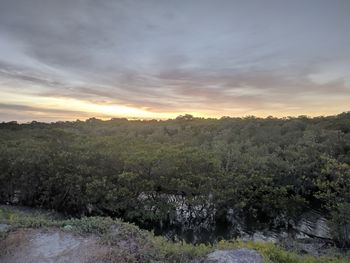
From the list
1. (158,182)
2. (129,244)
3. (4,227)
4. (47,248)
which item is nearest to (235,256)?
(129,244)

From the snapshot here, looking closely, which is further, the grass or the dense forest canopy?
the dense forest canopy

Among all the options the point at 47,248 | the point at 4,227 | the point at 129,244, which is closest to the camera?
the point at 47,248

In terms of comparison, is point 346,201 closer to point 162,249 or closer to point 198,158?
→ point 198,158

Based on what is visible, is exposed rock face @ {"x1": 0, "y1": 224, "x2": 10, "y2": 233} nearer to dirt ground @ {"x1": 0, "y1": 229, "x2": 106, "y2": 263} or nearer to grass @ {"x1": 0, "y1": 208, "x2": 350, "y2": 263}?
grass @ {"x1": 0, "y1": 208, "x2": 350, "y2": 263}

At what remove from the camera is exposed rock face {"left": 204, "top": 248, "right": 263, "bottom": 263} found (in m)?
7.16

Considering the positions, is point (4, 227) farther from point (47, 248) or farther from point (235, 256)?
point (235, 256)

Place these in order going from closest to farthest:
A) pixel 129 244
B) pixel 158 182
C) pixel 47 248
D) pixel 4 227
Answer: pixel 47 248 → pixel 129 244 → pixel 4 227 → pixel 158 182

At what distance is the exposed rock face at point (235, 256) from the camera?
716 centimetres

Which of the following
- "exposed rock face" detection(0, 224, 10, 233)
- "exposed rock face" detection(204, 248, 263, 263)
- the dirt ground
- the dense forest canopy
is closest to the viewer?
the dirt ground

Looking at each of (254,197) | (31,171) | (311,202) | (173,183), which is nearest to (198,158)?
(173,183)

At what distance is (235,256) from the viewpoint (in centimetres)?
727

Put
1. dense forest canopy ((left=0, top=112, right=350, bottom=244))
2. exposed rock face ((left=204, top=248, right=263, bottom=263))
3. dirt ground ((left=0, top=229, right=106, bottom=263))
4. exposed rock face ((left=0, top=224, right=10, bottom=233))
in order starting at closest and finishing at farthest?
dirt ground ((left=0, top=229, right=106, bottom=263)), exposed rock face ((left=204, top=248, right=263, bottom=263)), exposed rock face ((left=0, top=224, right=10, bottom=233)), dense forest canopy ((left=0, top=112, right=350, bottom=244))

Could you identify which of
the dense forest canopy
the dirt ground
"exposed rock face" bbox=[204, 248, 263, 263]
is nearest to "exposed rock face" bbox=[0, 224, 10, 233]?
the dirt ground

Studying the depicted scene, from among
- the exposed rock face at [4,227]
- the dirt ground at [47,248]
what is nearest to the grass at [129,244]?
the exposed rock face at [4,227]
